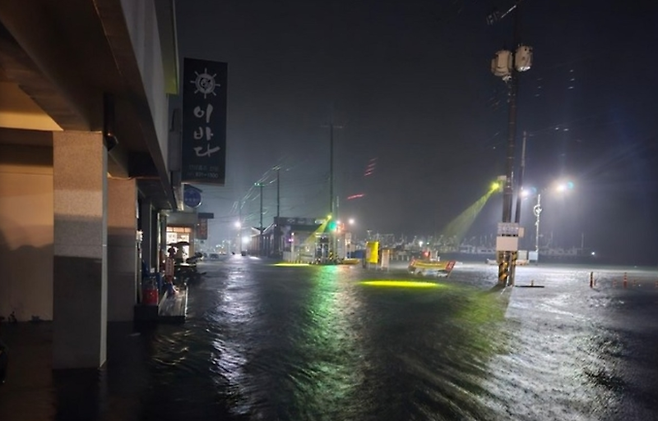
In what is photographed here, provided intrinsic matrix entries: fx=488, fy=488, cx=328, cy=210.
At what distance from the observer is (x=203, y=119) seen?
45.1 ft

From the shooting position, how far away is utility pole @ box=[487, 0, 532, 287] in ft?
78.6

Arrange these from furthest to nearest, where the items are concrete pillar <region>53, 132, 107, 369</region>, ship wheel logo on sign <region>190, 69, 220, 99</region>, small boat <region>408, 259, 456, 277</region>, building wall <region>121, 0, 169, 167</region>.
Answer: small boat <region>408, 259, 456, 277</region> < ship wheel logo on sign <region>190, 69, 220, 99</region> < concrete pillar <region>53, 132, 107, 369</region> < building wall <region>121, 0, 169, 167</region>

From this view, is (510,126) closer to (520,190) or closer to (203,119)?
(520,190)

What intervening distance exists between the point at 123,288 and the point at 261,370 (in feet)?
20.2

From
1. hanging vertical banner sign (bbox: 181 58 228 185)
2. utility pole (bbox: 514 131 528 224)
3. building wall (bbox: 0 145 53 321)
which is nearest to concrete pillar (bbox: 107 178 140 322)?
building wall (bbox: 0 145 53 321)

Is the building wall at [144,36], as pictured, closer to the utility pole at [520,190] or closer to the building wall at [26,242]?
the building wall at [26,242]

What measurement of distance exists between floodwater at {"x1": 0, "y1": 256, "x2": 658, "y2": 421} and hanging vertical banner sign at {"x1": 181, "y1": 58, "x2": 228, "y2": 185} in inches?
165

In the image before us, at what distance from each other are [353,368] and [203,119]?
854cm

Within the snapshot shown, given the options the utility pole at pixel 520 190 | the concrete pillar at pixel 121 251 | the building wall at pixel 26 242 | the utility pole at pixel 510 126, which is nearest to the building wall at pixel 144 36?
the concrete pillar at pixel 121 251

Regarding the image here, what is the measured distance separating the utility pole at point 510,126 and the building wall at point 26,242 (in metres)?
19.7

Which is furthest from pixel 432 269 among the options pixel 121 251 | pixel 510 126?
pixel 121 251

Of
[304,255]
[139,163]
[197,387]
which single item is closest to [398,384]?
[197,387]

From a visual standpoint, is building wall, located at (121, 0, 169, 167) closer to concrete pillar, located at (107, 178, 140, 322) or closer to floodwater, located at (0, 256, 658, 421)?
floodwater, located at (0, 256, 658, 421)

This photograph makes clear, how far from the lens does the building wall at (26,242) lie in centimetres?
1157
